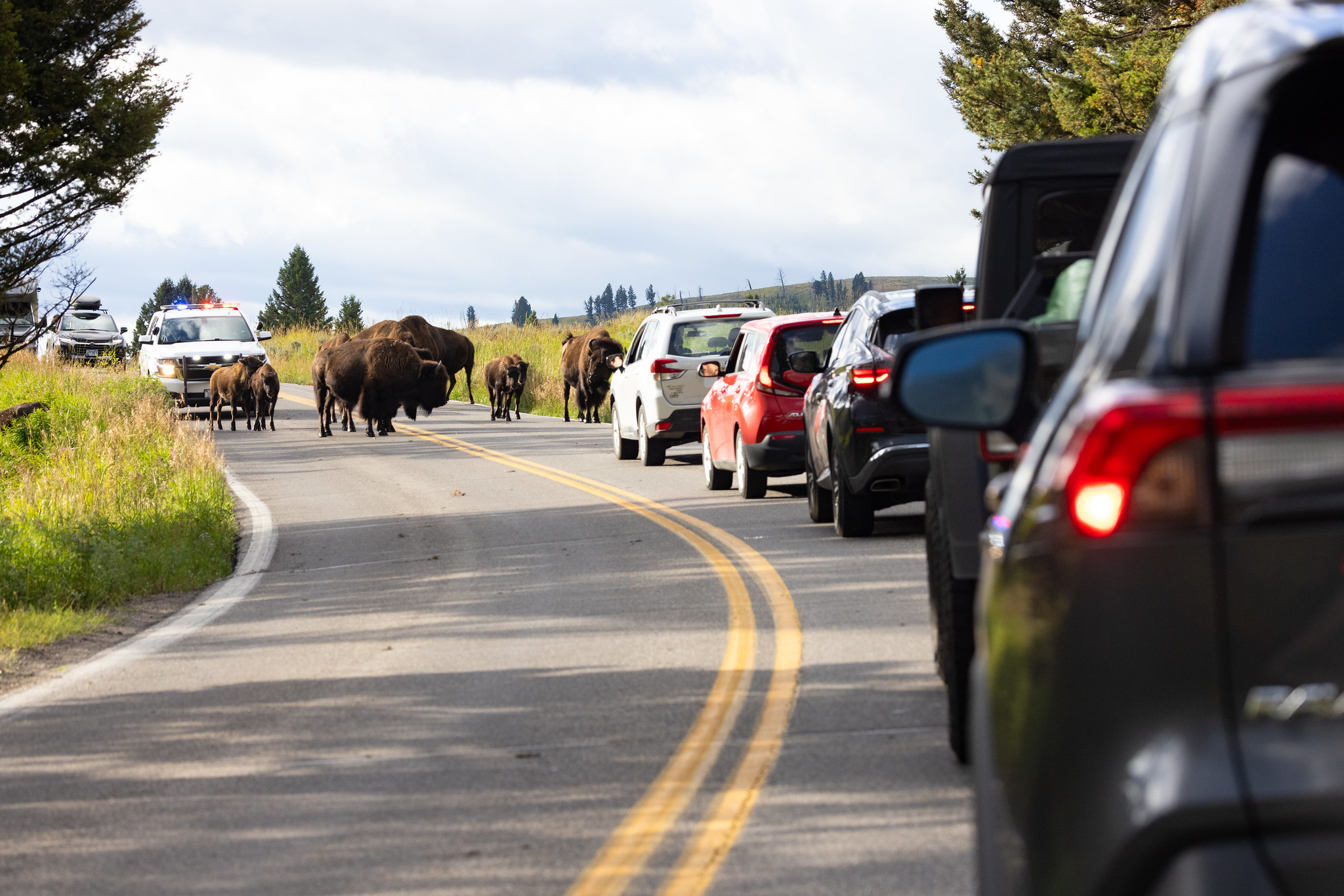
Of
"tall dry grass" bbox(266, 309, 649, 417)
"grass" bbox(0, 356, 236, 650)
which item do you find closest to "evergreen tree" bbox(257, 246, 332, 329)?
"tall dry grass" bbox(266, 309, 649, 417)

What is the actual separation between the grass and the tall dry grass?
16061mm

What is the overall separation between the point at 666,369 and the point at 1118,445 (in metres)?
17.5

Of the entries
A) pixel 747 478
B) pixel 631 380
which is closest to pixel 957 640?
pixel 747 478

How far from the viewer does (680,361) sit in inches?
770

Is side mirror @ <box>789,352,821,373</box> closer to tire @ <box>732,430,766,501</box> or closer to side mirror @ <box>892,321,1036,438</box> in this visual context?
tire @ <box>732,430,766,501</box>

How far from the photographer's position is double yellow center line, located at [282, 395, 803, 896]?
4.81 m

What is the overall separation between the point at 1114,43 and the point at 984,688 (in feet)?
77.4

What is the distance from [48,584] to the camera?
11352 millimetres

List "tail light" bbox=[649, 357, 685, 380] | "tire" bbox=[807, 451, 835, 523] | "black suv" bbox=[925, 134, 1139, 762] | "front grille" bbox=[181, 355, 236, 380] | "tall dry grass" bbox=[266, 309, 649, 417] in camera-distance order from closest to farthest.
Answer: "black suv" bbox=[925, 134, 1139, 762] → "tire" bbox=[807, 451, 835, 523] → "tail light" bbox=[649, 357, 685, 380] → "front grille" bbox=[181, 355, 236, 380] → "tall dry grass" bbox=[266, 309, 649, 417]

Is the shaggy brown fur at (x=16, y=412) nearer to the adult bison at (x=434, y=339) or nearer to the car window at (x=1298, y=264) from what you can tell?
the adult bison at (x=434, y=339)

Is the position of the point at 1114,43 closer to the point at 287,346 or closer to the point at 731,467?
the point at 731,467

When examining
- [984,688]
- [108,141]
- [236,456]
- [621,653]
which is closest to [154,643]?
[621,653]

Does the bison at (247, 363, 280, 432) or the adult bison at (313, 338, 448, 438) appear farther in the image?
the bison at (247, 363, 280, 432)

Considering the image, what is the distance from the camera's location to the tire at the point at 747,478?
52.2ft
